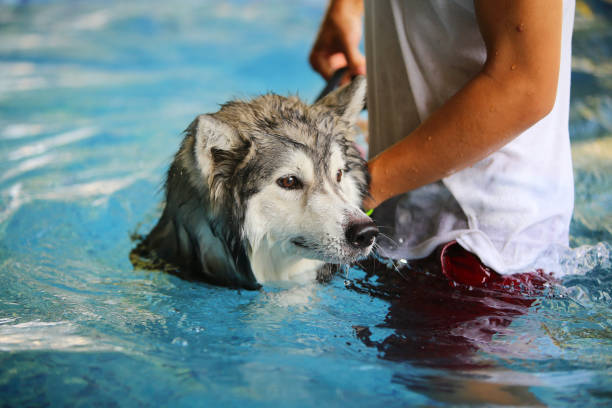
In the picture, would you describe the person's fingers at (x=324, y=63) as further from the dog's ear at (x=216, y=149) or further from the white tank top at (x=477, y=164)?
the dog's ear at (x=216, y=149)

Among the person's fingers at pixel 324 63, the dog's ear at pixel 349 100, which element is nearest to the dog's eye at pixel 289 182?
the dog's ear at pixel 349 100

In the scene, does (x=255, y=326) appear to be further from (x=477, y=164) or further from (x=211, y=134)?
(x=477, y=164)

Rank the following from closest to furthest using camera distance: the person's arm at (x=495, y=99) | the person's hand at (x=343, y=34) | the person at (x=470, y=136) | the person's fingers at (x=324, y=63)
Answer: the person's arm at (x=495, y=99) < the person at (x=470, y=136) < the person's hand at (x=343, y=34) < the person's fingers at (x=324, y=63)

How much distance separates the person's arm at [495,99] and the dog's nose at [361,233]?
23 centimetres

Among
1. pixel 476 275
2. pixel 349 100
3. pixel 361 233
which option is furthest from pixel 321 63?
pixel 476 275

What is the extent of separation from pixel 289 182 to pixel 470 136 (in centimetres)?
76

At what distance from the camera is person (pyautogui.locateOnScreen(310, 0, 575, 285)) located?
73.2 inches

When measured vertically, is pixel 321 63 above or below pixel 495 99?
above

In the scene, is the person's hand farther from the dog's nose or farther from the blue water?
the dog's nose

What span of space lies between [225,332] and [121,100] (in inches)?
231

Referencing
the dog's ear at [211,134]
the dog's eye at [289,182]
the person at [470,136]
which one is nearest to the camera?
the person at [470,136]

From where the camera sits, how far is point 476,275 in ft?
7.08

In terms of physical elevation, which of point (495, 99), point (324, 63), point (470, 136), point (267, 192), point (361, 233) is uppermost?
point (324, 63)

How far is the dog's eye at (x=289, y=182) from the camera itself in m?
2.31
